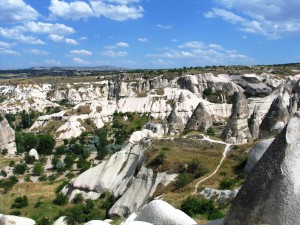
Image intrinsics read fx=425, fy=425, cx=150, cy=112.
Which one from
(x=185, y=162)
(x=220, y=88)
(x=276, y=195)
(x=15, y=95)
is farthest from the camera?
(x=15, y=95)

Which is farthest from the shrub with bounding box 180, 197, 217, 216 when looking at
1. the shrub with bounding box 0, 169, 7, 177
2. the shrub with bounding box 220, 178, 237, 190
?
the shrub with bounding box 0, 169, 7, 177

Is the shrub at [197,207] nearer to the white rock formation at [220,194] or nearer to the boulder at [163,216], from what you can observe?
the white rock formation at [220,194]

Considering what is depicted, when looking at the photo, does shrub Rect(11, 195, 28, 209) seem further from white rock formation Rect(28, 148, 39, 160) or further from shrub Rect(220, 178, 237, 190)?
white rock formation Rect(28, 148, 39, 160)

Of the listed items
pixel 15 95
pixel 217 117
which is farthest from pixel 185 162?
pixel 15 95

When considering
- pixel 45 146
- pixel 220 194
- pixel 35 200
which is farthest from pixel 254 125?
pixel 45 146

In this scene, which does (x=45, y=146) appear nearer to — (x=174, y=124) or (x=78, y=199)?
(x=174, y=124)

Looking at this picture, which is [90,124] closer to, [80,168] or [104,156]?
[104,156]
